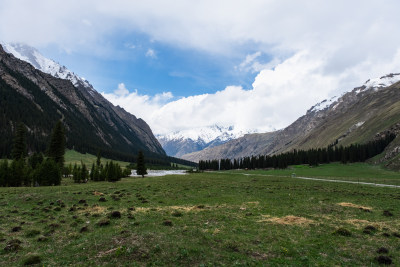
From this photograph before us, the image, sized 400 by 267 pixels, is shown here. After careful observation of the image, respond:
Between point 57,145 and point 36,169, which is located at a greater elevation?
point 57,145

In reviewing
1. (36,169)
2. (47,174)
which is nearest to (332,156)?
(47,174)

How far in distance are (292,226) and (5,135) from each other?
760 ft

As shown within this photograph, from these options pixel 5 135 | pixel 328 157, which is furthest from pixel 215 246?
pixel 5 135

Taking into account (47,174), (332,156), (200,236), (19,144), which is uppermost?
(19,144)

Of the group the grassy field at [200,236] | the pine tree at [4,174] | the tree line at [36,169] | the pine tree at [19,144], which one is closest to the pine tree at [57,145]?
the tree line at [36,169]

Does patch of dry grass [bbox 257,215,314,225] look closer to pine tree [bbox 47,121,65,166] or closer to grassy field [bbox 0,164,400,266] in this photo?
grassy field [bbox 0,164,400,266]

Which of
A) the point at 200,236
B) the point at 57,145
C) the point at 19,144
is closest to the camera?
the point at 200,236

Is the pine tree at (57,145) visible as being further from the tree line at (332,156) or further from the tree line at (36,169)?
the tree line at (332,156)

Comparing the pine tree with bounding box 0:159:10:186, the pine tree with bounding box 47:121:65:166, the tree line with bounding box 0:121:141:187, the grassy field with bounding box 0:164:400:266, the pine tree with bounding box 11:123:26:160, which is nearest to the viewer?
the grassy field with bounding box 0:164:400:266

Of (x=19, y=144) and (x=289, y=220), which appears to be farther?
(x=19, y=144)

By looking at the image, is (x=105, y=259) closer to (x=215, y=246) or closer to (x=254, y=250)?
(x=215, y=246)

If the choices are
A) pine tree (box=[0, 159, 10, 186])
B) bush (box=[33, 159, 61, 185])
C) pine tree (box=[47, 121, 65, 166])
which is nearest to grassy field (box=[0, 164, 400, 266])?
bush (box=[33, 159, 61, 185])

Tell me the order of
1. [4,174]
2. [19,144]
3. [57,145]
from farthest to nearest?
[57,145], [19,144], [4,174]

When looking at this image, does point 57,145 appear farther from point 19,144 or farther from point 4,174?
point 4,174
